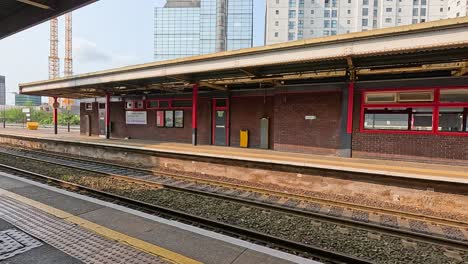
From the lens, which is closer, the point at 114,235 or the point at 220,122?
the point at 114,235

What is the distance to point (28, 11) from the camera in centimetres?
350

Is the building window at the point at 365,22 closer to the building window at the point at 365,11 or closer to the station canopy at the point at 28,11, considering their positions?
the building window at the point at 365,11

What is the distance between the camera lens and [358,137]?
9.69 metres

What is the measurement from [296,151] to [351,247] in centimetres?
693

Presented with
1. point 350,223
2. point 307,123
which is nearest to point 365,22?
point 307,123

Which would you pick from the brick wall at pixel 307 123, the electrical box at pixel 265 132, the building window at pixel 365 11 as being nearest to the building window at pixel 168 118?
the electrical box at pixel 265 132

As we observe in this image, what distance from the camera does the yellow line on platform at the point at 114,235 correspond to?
Result: 3326mm

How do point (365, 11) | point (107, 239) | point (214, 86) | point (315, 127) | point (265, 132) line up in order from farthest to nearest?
point (365, 11)
point (265, 132)
point (214, 86)
point (315, 127)
point (107, 239)

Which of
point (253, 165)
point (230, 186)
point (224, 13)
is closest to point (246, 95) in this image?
point (253, 165)

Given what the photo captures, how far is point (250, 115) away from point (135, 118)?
8464mm

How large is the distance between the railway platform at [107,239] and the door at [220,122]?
8517 mm

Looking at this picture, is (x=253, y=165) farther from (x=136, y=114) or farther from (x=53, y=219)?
(x=136, y=114)

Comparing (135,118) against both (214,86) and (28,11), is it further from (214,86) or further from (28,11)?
(28,11)

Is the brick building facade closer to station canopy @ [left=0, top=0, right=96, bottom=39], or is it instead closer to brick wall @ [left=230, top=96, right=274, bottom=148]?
brick wall @ [left=230, top=96, right=274, bottom=148]
